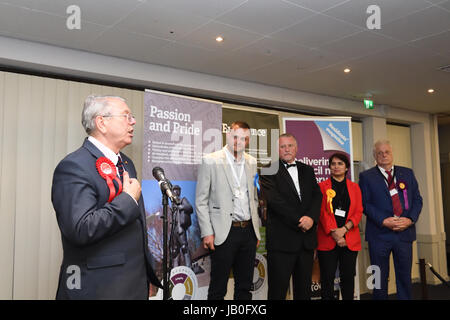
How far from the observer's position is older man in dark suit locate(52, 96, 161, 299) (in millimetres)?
1477

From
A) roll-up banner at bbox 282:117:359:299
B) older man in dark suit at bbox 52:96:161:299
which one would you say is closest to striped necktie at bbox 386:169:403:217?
roll-up banner at bbox 282:117:359:299

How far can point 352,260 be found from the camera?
3.79 meters

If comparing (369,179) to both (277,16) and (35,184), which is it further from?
(35,184)

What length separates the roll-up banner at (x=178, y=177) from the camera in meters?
3.45

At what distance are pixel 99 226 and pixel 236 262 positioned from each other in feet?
6.78

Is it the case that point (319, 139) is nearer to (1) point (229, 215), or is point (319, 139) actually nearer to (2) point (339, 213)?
(2) point (339, 213)

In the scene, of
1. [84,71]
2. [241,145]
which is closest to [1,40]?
[84,71]

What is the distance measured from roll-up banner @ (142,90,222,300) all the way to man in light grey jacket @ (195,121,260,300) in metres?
0.25

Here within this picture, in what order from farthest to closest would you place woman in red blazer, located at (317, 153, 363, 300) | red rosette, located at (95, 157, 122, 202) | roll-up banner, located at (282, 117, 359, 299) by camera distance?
roll-up banner, located at (282, 117, 359, 299) < woman in red blazer, located at (317, 153, 363, 300) < red rosette, located at (95, 157, 122, 202)

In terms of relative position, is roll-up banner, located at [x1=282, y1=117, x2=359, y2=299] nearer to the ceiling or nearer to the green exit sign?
the ceiling

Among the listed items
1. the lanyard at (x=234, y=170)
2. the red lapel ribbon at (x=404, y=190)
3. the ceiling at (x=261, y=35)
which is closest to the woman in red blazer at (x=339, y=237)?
the red lapel ribbon at (x=404, y=190)

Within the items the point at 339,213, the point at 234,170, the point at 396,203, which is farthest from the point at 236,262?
the point at 396,203

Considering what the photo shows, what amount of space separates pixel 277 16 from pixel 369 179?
1.79 metres


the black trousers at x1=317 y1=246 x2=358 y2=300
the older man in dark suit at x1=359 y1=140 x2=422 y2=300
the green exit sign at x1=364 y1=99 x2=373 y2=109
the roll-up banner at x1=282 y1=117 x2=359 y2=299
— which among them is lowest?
the black trousers at x1=317 y1=246 x2=358 y2=300
